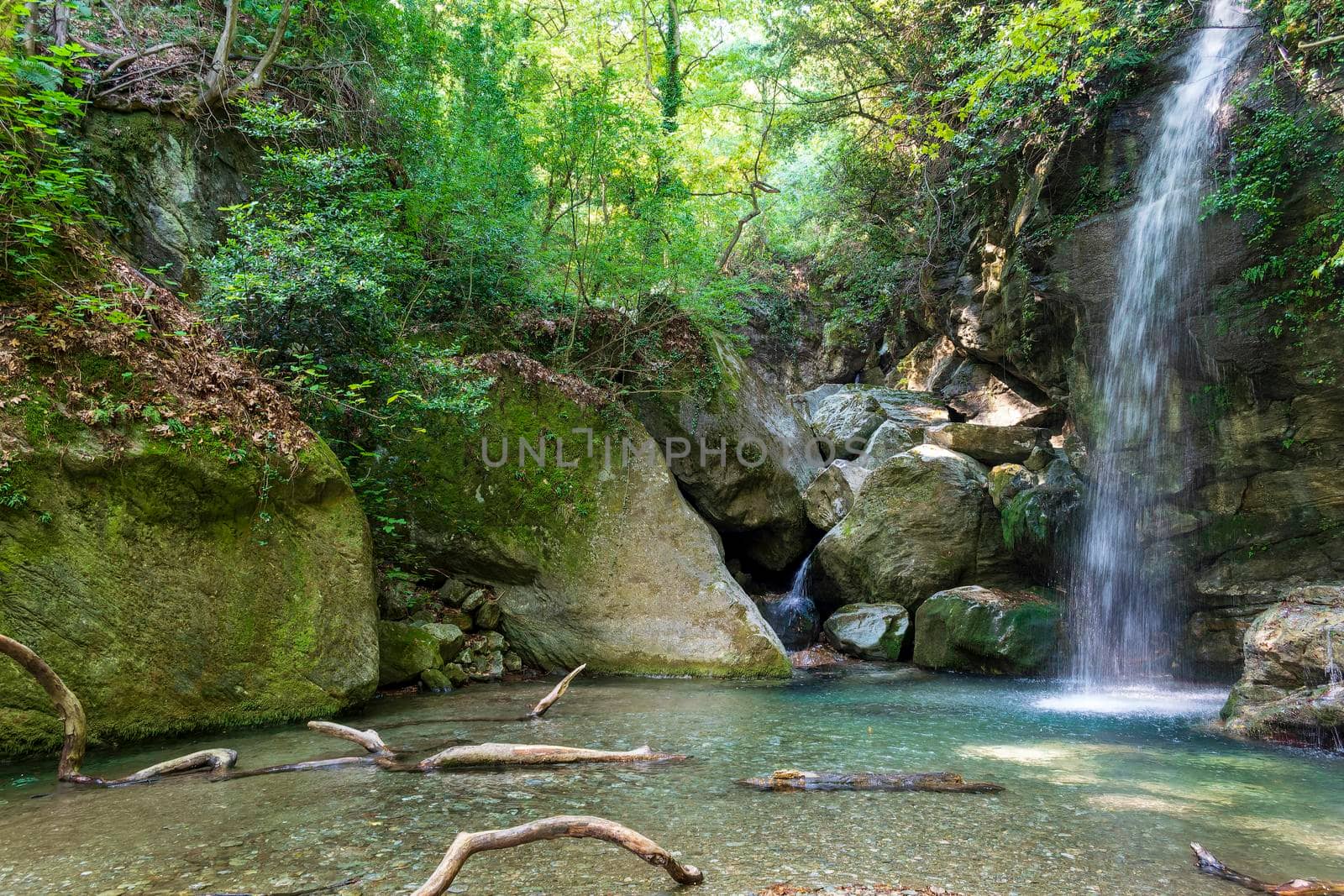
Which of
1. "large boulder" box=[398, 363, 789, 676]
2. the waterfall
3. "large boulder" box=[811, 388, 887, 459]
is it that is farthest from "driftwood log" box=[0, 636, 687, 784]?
"large boulder" box=[811, 388, 887, 459]

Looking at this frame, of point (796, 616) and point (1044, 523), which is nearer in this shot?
point (1044, 523)

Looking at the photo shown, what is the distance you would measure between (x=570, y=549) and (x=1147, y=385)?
8219 mm

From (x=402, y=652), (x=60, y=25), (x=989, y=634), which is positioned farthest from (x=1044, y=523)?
(x=60, y=25)

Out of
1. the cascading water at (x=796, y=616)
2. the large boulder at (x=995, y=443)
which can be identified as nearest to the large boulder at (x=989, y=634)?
the cascading water at (x=796, y=616)

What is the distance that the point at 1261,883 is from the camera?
9.30ft

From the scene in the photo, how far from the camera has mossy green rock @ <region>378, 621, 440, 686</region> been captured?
24.1ft

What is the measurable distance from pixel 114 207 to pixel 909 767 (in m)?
9.77

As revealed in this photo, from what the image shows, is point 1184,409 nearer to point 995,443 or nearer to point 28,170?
point 995,443

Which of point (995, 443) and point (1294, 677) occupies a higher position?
point (995, 443)

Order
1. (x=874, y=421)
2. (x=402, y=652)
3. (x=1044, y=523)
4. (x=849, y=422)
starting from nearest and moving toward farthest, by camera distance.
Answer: (x=402, y=652) < (x=1044, y=523) < (x=874, y=421) < (x=849, y=422)

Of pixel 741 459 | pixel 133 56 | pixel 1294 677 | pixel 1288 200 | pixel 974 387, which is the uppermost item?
pixel 133 56

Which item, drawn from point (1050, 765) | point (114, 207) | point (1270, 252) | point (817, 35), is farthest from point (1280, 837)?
point (817, 35)

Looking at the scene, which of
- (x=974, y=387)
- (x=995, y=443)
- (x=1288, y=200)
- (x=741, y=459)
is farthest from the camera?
(x=974, y=387)

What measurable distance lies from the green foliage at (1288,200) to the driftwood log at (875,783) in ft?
23.2
